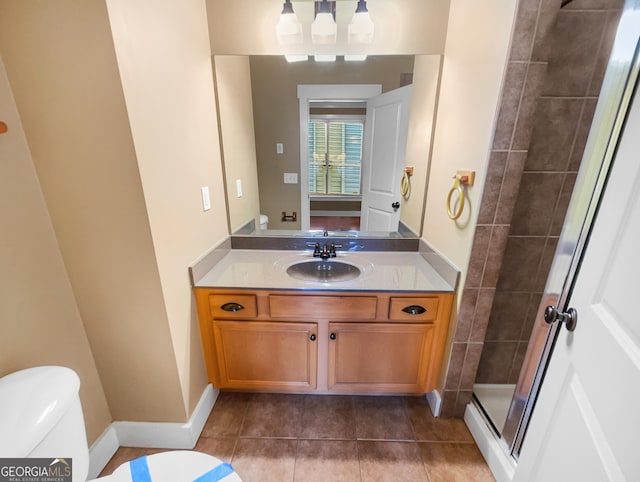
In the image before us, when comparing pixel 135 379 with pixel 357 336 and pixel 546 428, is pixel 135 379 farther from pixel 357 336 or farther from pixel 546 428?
pixel 546 428

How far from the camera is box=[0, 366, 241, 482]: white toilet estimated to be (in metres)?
0.72

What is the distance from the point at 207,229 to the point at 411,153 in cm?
132

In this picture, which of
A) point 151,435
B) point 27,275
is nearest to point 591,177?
point 27,275

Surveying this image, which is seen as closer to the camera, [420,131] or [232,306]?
[232,306]

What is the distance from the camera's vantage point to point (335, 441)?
141 centimetres

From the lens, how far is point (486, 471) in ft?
4.20

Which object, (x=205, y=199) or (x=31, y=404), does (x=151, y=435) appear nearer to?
(x=31, y=404)

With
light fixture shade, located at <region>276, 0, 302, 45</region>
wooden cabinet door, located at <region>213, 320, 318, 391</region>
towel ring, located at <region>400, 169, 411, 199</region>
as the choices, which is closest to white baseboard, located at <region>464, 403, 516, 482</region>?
wooden cabinet door, located at <region>213, 320, 318, 391</region>

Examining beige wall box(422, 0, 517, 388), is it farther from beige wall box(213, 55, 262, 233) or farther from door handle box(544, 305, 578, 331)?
beige wall box(213, 55, 262, 233)

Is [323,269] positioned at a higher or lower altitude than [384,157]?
lower

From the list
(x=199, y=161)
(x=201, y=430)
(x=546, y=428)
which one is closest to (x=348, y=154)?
(x=199, y=161)

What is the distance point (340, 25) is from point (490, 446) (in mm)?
2260

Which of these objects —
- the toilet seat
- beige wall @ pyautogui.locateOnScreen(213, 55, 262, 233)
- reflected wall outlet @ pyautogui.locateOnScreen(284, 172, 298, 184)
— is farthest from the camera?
reflected wall outlet @ pyautogui.locateOnScreen(284, 172, 298, 184)

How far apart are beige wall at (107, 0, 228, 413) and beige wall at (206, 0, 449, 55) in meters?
0.11
